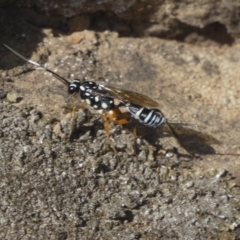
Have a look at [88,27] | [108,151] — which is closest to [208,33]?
[88,27]

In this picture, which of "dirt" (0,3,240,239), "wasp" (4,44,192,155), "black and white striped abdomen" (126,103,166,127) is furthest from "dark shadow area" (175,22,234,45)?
"black and white striped abdomen" (126,103,166,127)

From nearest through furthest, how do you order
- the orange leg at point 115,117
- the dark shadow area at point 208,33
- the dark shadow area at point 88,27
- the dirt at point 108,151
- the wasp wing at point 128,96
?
the dirt at point 108,151, the orange leg at point 115,117, the wasp wing at point 128,96, the dark shadow area at point 88,27, the dark shadow area at point 208,33

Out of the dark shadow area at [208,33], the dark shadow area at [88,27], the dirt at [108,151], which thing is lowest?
the dirt at [108,151]

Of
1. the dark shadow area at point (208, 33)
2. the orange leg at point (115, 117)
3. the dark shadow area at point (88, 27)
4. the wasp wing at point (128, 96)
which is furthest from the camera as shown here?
the dark shadow area at point (208, 33)

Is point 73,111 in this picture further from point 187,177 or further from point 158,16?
point 158,16

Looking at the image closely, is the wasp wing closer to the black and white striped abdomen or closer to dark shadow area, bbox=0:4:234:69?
the black and white striped abdomen

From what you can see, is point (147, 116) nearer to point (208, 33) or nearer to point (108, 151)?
point (108, 151)

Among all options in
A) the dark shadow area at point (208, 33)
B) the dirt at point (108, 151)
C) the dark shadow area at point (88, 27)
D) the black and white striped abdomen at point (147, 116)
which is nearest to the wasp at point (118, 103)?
the black and white striped abdomen at point (147, 116)

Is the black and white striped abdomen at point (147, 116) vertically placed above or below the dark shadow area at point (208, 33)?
below

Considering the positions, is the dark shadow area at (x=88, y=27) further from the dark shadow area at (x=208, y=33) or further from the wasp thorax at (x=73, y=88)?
the wasp thorax at (x=73, y=88)
